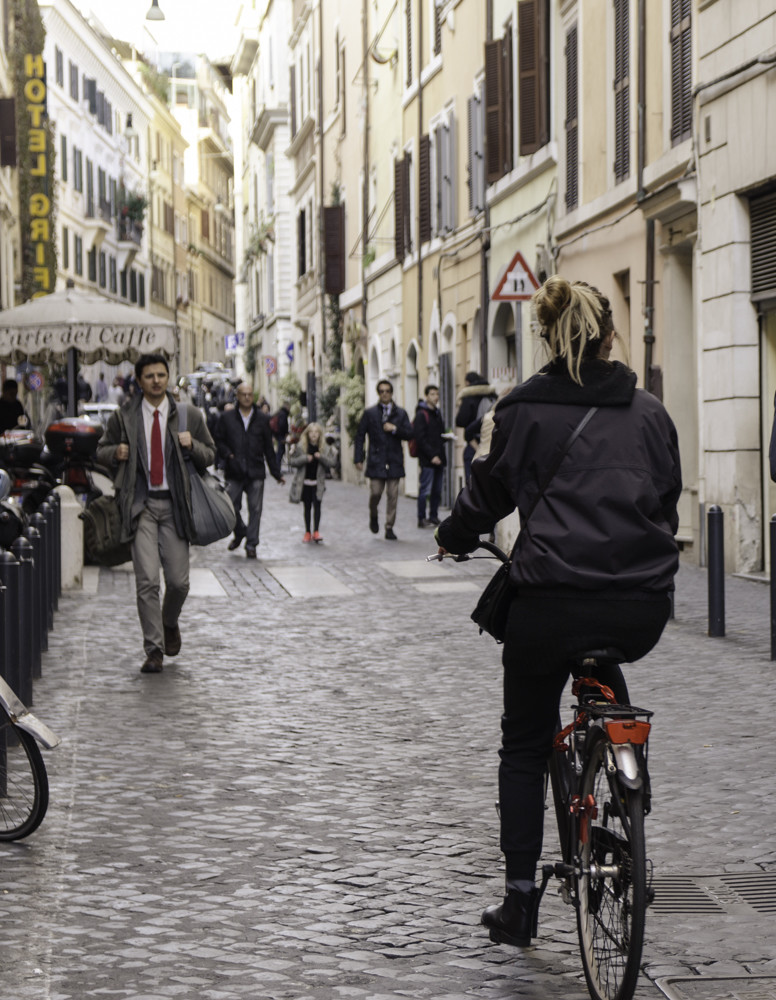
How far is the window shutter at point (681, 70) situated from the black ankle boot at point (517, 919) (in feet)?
43.0

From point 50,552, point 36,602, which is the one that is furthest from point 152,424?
point 50,552

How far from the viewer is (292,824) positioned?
636cm

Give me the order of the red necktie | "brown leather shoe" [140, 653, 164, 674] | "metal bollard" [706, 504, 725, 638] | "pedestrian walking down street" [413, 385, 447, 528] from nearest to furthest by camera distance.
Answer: "brown leather shoe" [140, 653, 164, 674] < the red necktie < "metal bollard" [706, 504, 725, 638] < "pedestrian walking down street" [413, 385, 447, 528]

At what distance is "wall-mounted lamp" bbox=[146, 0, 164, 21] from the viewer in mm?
37969

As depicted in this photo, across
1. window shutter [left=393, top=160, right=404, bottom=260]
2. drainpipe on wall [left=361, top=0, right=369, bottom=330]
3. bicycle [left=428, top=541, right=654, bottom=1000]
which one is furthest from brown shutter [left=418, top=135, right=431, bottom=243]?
bicycle [left=428, top=541, right=654, bottom=1000]

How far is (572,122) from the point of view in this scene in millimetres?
20891

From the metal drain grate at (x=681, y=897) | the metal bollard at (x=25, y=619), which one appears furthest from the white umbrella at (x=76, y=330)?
the metal drain grate at (x=681, y=897)

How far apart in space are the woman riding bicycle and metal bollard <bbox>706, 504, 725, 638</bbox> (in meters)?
6.54

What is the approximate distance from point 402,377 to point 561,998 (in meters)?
28.1

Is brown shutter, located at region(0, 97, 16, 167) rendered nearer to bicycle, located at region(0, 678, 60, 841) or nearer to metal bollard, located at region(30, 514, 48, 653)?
metal bollard, located at region(30, 514, 48, 653)

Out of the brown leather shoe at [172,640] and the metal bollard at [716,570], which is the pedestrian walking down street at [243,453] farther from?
the metal bollard at [716,570]

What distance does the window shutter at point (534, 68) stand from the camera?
71.8 feet

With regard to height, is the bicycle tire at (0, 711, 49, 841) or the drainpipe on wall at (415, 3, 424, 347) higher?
the drainpipe on wall at (415, 3, 424, 347)

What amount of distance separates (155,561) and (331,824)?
13.8ft
